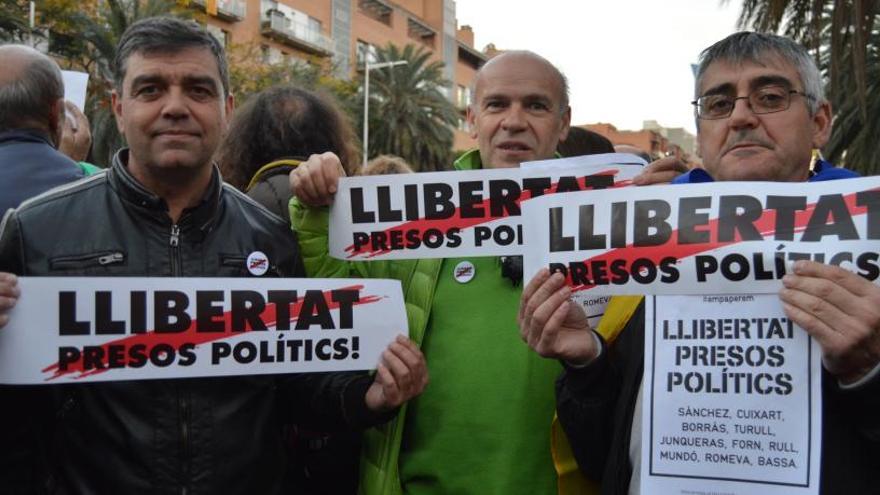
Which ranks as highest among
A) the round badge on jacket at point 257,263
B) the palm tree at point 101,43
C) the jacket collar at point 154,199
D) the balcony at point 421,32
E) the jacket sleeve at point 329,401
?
the balcony at point 421,32

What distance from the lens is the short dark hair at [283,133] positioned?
3545 millimetres

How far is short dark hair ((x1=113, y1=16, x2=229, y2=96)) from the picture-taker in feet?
8.36

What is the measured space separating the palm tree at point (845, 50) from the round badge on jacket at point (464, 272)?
290 inches

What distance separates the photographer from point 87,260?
2.37 metres

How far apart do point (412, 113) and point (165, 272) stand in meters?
34.7

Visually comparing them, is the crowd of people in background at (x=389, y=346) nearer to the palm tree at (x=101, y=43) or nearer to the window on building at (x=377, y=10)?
the palm tree at (x=101, y=43)

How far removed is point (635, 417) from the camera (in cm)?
228

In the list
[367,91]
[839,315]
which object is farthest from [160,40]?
[367,91]

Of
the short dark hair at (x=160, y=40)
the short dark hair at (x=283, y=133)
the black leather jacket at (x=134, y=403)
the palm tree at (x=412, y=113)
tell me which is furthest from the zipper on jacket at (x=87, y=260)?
the palm tree at (x=412, y=113)

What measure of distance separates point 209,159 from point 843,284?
1762mm

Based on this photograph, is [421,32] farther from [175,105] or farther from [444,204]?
[175,105]

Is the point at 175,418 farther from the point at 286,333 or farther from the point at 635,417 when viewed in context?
the point at 635,417

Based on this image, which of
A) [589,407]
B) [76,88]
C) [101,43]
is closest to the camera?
[589,407]

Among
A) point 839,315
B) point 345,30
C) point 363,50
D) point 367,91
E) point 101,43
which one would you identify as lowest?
point 839,315
